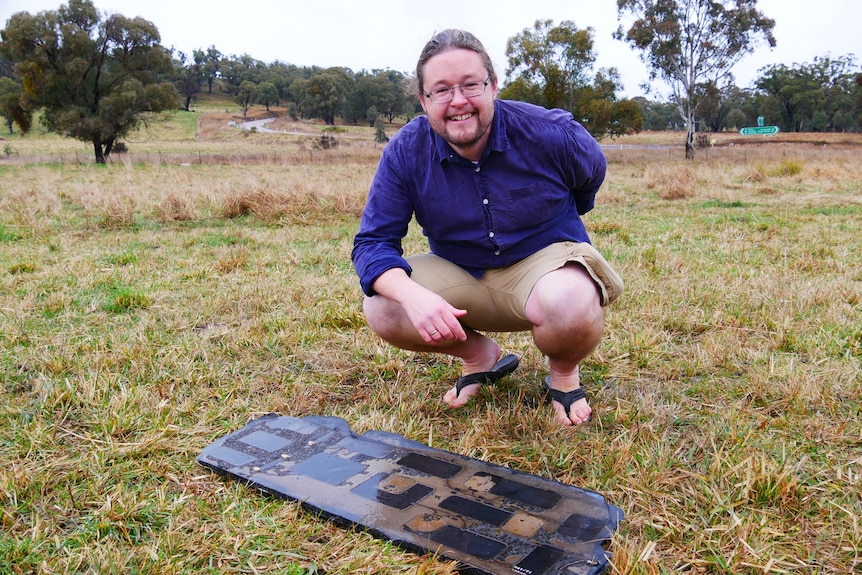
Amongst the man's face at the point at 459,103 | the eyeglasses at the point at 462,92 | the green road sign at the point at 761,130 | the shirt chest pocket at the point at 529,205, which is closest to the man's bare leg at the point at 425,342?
the shirt chest pocket at the point at 529,205

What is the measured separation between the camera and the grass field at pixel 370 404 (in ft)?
6.06

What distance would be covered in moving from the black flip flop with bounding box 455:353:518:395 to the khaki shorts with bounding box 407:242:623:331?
205mm

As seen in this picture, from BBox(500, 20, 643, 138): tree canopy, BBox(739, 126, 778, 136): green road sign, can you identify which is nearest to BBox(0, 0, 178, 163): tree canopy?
BBox(500, 20, 643, 138): tree canopy

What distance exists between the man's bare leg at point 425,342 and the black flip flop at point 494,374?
0.02 meters

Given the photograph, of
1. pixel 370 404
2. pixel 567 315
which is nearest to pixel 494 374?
pixel 370 404

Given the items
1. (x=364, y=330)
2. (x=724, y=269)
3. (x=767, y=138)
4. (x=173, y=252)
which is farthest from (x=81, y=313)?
(x=767, y=138)

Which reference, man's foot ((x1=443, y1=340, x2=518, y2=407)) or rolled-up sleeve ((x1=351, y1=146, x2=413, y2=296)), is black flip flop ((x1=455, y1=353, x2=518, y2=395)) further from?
rolled-up sleeve ((x1=351, y1=146, x2=413, y2=296))

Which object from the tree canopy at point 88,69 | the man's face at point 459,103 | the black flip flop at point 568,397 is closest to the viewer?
the man's face at point 459,103

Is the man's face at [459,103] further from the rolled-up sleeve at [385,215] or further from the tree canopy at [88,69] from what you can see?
the tree canopy at [88,69]

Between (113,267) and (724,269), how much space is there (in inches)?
186

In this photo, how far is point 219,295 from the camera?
14.7ft

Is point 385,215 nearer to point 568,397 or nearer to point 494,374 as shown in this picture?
point 494,374

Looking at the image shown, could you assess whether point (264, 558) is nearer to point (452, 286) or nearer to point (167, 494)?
point (167, 494)

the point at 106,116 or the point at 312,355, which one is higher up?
the point at 106,116
